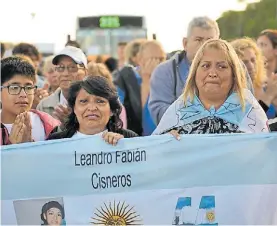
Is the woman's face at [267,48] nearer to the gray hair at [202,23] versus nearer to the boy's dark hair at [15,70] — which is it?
the gray hair at [202,23]

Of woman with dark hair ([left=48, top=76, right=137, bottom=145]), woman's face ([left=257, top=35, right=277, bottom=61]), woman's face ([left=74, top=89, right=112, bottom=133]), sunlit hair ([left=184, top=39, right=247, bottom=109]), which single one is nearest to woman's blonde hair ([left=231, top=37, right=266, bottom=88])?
woman's face ([left=257, top=35, right=277, bottom=61])

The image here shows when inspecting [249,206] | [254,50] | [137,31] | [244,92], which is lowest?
[249,206]

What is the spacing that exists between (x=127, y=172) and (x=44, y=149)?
0.51m

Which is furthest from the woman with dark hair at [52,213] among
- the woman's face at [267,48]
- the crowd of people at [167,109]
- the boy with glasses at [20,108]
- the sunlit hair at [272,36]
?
the sunlit hair at [272,36]

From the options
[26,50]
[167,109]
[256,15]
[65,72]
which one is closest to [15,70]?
[167,109]

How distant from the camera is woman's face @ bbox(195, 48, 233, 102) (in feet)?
19.3

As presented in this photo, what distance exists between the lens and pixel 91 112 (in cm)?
589

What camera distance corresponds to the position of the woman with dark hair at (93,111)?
5.89 meters

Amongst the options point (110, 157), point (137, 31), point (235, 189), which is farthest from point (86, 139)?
point (137, 31)

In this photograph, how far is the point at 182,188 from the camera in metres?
5.51

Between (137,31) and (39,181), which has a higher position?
(137,31)

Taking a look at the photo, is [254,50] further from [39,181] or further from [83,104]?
[39,181]

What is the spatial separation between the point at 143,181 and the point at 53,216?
22.5 inches

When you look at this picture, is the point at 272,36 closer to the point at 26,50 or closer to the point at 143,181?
the point at 26,50
